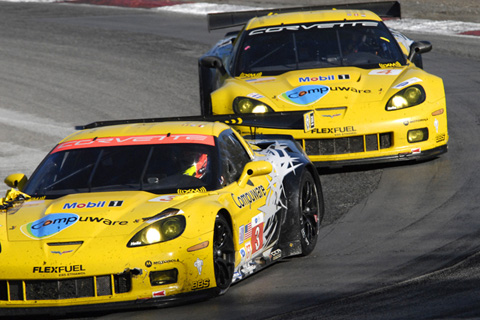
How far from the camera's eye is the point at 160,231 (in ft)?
20.1

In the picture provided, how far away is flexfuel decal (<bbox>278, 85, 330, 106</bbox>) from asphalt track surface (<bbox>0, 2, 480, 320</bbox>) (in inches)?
31.6

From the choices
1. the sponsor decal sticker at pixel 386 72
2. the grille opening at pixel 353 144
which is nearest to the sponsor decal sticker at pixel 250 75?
the sponsor decal sticker at pixel 386 72

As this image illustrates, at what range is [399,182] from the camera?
392 inches

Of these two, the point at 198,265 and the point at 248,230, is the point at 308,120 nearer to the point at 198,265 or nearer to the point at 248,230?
the point at 248,230

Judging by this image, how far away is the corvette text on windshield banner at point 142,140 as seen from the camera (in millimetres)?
7223

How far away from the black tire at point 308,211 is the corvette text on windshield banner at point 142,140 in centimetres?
94

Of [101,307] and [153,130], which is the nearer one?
[101,307]

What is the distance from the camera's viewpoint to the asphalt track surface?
20.1 feet

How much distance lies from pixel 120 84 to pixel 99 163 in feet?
32.7

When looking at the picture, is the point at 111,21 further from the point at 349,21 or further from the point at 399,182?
the point at 399,182

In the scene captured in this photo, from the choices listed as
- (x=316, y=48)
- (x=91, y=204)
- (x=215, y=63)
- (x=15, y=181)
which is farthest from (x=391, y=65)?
(x=91, y=204)

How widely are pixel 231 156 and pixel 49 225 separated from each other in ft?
5.41

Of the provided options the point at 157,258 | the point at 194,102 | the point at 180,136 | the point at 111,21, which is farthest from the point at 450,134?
the point at 111,21

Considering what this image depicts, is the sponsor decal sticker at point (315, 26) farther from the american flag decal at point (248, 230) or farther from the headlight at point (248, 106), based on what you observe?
the american flag decal at point (248, 230)
